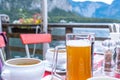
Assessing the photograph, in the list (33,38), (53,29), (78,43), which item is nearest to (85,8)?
(53,29)

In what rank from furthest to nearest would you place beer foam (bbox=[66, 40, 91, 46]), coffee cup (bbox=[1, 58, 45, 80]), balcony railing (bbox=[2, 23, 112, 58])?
balcony railing (bbox=[2, 23, 112, 58])
beer foam (bbox=[66, 40, 91, 46])
coffee cup (bbox=[1, 58, 45, 80])

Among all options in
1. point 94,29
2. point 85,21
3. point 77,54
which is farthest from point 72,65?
point 85,21

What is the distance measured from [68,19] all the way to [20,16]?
1185 mm

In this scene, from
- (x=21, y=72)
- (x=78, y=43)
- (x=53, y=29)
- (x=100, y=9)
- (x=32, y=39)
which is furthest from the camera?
(x=53, y=29)

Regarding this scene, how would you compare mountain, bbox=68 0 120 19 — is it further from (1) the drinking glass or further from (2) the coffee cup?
(2) the coffee cup

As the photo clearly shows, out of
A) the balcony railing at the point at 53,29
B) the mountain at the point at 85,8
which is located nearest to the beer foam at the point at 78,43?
the balcony railing at the point at 53,29

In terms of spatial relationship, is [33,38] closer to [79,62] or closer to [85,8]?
[79,62]

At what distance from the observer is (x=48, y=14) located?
3805 millimetres

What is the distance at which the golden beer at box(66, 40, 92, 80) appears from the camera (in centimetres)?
96

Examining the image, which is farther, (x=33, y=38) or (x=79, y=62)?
(x=33, y=38)

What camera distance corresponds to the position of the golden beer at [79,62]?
37.7 inches

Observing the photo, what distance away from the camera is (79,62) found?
3.15 ft

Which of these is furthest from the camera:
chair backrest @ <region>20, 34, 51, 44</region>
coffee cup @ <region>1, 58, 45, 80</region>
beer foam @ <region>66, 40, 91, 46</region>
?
chair backrest @ <region>20, 34, 51, 44</region>

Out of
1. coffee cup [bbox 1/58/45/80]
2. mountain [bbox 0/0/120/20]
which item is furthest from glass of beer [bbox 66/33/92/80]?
mountain [bbox 0/0/120/20]
